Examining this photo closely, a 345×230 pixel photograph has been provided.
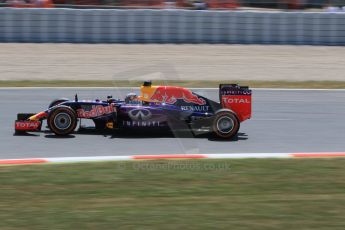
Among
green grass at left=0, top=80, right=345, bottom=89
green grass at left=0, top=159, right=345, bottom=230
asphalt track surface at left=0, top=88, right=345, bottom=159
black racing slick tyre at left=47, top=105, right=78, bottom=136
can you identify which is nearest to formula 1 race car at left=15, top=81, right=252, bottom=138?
black racing slick tyre at left=47, top=105, right=78, bottom=136

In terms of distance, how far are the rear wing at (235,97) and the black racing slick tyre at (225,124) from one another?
296mm

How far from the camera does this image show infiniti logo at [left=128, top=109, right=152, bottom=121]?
10.9 metres

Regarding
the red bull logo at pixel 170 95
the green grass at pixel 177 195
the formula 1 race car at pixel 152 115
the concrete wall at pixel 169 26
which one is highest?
the concrete wall at pixel 169 26

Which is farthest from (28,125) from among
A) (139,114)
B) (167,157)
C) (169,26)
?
(169,26)

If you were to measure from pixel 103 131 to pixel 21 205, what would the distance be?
4.36 metres

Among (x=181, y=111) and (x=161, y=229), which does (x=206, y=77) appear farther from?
(x=161, y=229)

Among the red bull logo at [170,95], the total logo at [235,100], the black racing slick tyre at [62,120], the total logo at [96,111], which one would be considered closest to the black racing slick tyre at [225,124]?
the total logo at [235,100]

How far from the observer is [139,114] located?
10.9 meters

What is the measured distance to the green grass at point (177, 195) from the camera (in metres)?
6.65

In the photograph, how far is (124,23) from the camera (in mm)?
21297

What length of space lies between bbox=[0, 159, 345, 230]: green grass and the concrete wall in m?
12.2

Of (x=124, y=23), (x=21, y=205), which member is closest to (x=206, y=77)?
(x=124, y=23)

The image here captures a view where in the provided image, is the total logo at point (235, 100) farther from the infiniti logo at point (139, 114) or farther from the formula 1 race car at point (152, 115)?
the infiniti logo at point (139, 114)

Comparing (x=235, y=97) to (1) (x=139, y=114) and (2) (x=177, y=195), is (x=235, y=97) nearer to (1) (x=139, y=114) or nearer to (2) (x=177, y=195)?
(1) (x=139, y=114)
